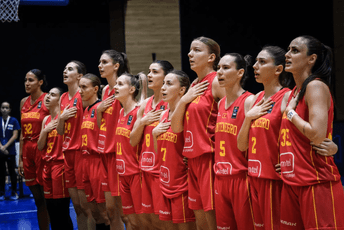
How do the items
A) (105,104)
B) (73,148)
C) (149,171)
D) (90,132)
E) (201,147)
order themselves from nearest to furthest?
(201,147) → (149,171) → (105,104) → (90,132) → (73,148)

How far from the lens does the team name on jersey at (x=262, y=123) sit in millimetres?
3096

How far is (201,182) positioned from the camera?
358cm

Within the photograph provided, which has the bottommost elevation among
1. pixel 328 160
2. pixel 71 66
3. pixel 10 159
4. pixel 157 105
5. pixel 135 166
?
pixel 10 159

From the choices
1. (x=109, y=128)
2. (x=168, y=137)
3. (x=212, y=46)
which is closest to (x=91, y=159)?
(x=109, y=128)

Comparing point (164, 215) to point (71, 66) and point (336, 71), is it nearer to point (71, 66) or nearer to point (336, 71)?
point (71, 66)

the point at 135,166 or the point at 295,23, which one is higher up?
the point at 295,23

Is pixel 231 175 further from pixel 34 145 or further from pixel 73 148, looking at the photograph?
pixel 34 145

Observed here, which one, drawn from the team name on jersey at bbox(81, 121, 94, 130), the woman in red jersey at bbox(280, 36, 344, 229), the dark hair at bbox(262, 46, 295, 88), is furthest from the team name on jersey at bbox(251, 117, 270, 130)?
the team name on jersey at bbox(81, 121, 94, 130)

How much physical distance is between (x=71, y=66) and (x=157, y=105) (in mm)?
1676

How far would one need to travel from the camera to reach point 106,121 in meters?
4.85

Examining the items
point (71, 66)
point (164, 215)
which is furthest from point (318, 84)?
point (71, 66)

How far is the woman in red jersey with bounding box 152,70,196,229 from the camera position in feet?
12.3

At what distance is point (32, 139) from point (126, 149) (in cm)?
194

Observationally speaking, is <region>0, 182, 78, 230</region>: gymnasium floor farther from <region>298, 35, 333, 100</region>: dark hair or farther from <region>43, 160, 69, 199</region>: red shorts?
<region>298, 35, 333, 100</region>: dark hair
